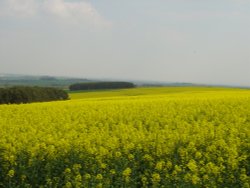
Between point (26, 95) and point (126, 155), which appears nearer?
point (126, 155)

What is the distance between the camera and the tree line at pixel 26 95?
44.1 meters

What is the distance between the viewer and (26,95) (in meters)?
45.3

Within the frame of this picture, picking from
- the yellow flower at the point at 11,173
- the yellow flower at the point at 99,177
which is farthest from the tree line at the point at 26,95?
the yellow flower at the point at 99,177

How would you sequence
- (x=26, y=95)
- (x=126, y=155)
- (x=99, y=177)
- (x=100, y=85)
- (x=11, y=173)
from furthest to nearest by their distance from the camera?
(x=100, y=85) → (x=26, y=95) → (x=126, y=155) → (x=11, y=173) → (x=99, y=177)

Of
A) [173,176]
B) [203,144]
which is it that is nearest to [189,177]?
[173,176]

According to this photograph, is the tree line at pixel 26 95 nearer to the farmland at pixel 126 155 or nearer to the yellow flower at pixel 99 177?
the farmland at pixel 126 155

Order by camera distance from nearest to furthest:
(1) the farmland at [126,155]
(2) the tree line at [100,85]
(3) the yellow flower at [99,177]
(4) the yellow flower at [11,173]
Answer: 1. (3) the yellow flower at [99,177]
2. (1) the farmland at [126,155]
3. (4) the yellow flower at [11,173]
4. (2) the tree line at [100,85]

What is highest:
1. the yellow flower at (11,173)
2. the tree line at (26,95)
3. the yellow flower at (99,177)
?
the yellow flower at (99,177)

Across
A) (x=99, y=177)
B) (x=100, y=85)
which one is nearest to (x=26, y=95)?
(x=100, y=85)

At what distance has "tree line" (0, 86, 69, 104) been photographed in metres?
44.1

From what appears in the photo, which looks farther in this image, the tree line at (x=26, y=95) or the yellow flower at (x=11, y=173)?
the tree line at (x=26, y=95)

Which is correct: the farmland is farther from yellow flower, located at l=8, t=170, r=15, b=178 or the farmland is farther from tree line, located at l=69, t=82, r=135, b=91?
tree line, located at l=69, t=82, r=135, b=91

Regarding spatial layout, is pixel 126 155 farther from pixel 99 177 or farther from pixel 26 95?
pixel 26 95

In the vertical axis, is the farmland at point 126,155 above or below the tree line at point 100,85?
above
